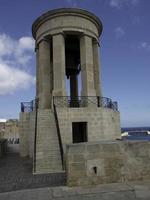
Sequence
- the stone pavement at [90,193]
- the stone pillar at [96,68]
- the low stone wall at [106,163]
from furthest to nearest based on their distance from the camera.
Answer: the stone pillar at [96,68]
the low stone wall at [106,163]
the stone pavement at [90,193]

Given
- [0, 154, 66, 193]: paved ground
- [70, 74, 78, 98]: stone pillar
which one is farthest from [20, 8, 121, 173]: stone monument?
[0, 154, 66, 193]: paved ground


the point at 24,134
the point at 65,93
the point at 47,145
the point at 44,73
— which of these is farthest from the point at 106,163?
the point at 44,73

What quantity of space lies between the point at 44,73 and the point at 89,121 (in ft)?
18.5

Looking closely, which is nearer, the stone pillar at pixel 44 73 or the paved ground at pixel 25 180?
the paved ground at pixel 25 180

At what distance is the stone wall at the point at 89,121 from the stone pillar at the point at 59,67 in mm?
2443

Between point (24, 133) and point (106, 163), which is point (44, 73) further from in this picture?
point (106, 163)

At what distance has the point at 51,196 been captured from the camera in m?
6.38

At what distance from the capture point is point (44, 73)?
16.8m

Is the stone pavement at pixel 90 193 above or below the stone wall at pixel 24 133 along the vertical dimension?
below

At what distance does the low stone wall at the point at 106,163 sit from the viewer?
284 inches

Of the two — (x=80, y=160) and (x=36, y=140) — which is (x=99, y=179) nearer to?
(x=80, y=160)

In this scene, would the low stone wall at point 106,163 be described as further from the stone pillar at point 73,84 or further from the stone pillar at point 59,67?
the stone pillar at point 73,84

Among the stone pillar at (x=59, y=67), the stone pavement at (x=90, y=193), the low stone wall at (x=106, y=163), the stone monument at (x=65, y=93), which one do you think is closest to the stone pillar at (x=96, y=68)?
the stone monument at (x=65, y=93)

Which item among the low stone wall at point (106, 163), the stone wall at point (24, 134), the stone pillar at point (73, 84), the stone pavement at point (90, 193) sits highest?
the stone pillar at point (73, 84)
